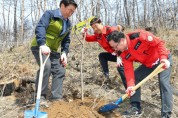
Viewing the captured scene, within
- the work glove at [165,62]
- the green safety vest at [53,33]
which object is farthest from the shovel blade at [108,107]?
the green safety vest at [53,33]

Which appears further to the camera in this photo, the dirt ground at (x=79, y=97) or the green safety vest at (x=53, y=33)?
the green safety vest at (x=53, y=33)

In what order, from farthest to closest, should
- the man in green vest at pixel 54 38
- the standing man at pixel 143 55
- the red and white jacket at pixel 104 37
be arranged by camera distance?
the red and white jacket at pixel 104 37
the man in green vest at pixel 54 38
the standing man at pixel 143 55

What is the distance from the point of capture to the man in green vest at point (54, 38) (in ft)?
11.9

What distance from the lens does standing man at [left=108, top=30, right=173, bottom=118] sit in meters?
3.51

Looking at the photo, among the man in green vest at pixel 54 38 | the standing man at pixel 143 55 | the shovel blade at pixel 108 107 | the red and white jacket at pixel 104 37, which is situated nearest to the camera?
the standing man at pixel 143 55

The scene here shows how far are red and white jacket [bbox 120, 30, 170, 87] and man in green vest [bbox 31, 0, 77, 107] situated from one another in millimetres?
906

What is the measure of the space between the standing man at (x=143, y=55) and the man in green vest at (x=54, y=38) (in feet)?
2.56

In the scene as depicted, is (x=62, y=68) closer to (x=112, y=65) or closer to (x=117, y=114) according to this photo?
(x=117, y=114)

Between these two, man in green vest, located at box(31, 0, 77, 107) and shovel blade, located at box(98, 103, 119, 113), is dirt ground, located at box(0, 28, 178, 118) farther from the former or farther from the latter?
man in green vest, located at box(31, 0, 77, 107)

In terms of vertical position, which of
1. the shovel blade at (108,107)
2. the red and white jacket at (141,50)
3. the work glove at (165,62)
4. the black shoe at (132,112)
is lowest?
the black shoe at (132,112)

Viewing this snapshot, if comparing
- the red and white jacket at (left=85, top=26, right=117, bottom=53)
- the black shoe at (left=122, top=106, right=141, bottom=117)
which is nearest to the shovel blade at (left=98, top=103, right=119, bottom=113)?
the black shoe at (left=122, top=106, right=141, bottom=117)

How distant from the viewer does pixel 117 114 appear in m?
3.87

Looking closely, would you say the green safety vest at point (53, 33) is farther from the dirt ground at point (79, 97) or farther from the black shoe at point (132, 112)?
the black shoe at point (132, 112)

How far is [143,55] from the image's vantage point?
370 cm
